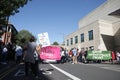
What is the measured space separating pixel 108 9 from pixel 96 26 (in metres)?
9.81

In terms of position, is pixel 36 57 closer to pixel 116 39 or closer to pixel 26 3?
pixel 26 3

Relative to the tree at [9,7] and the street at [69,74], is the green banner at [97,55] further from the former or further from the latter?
the street at [69,74]

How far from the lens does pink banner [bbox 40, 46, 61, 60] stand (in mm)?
24281

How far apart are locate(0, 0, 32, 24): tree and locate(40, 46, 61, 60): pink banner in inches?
198

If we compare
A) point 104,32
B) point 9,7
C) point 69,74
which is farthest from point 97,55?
point 104,32

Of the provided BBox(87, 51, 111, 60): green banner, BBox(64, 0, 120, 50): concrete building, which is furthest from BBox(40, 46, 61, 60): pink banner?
BBox(64, 0, 120, 50): concrete building

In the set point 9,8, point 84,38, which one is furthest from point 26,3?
point 84,38

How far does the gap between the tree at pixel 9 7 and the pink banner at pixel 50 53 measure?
5.02 meters

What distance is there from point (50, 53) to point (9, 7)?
6792 mm

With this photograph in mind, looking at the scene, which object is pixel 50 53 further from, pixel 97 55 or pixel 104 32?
pixel 104 32

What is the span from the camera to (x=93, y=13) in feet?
209

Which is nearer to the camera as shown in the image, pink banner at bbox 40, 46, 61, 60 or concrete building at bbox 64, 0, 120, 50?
pink banner at bbox 40, 46, 61, 60

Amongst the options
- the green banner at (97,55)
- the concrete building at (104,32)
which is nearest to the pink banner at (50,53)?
the green banner at (97,55)

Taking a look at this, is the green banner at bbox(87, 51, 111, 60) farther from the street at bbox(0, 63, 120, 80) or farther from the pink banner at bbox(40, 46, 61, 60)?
the street at bbox(0, 63, 120, 80)
